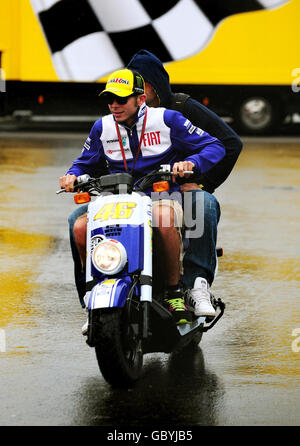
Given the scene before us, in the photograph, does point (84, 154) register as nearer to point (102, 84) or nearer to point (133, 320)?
point (133, 320)

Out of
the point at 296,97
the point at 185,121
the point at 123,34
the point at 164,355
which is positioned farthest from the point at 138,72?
the point at 296,97

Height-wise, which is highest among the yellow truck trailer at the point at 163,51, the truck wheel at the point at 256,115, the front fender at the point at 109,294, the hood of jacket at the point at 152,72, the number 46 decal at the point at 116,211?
the hood of jacket at the point at 152,72

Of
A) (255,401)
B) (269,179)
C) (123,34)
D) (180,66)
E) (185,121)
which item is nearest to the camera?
(255,401)

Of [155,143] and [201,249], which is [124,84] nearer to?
[155,143]

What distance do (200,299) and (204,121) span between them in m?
1.31

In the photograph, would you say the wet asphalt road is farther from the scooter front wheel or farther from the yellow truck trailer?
the yellow truck trailer

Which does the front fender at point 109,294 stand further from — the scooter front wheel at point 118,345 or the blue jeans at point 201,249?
the blue jeans at point 201,249

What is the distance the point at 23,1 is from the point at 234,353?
652 inches

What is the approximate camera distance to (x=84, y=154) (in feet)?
19.9

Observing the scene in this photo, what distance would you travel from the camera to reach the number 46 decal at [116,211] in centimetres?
527

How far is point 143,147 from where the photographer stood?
5.82m

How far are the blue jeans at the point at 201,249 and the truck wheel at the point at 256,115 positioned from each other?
17.2 metres

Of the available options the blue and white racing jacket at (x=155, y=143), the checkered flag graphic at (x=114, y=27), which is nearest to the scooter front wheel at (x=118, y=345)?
the blue and white racing jacket at (x=155, y=143)

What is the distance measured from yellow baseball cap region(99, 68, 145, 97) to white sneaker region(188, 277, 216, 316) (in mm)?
1115
